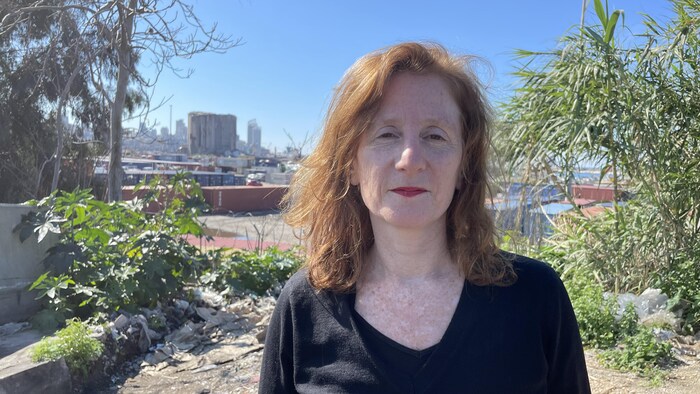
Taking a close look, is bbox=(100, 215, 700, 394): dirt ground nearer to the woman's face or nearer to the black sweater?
the black sweater

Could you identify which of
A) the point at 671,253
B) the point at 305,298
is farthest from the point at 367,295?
the point at 671,253

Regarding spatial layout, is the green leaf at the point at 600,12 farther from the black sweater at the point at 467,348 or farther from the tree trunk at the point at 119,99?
the tree trunk at the point at 119,99

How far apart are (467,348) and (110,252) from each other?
165 inches

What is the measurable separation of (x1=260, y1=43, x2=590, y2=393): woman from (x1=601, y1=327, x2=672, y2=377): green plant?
3068 mm

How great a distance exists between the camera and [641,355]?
12.9 ft

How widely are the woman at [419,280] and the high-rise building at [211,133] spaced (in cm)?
6383

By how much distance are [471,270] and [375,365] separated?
32cm

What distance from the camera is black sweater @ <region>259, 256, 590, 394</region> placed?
3.85 feet

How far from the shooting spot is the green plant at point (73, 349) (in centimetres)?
346

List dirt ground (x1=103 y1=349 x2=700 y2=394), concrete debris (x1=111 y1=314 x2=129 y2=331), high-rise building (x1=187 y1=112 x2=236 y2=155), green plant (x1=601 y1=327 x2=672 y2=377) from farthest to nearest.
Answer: high-rise building (x1=187 y1=112 x2=236 y2=155) < concrete debris (x1=111 y1=314 x2=129 y2=331) < green plant (x1=601 y1=327 x2=672 y2=377) < dirt ground (x1=103 y1=349 x2=700 y2=394)

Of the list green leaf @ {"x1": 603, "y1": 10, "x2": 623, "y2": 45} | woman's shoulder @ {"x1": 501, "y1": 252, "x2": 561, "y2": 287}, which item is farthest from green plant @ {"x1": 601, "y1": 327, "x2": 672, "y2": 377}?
woman's shoulder @ {"x1": 501, "y1": 252, "x2": 561, "y2": 287}

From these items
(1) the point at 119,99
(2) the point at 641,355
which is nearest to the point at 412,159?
(2) the point at 641,355

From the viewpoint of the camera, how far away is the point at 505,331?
1.21 meters

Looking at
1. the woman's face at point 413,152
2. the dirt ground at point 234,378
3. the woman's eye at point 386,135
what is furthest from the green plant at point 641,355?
the woman's eye at point 386,135
